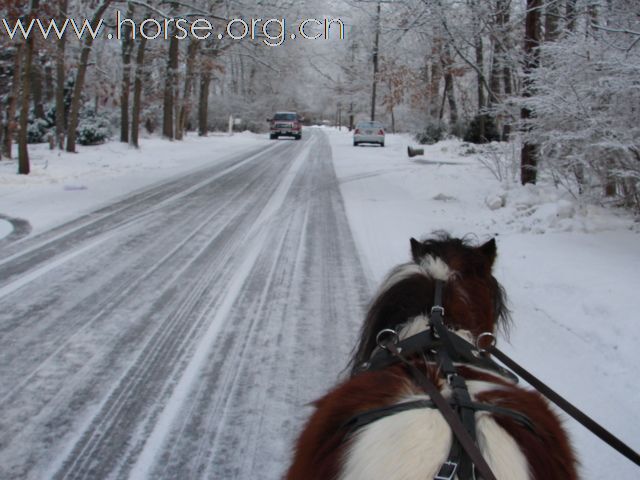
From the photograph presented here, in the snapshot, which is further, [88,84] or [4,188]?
[88,84]

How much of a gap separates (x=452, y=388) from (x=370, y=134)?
1366 inches

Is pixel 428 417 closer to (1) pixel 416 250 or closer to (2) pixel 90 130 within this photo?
(1) pixel 416 250

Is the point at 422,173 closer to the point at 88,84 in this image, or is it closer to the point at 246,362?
the point at 246,362

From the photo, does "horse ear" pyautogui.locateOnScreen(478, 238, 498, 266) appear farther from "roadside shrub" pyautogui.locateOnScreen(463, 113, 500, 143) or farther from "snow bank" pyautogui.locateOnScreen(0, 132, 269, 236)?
"roadside shrub" pyautogui.locateOnScreen(463, 113, 500, 143)

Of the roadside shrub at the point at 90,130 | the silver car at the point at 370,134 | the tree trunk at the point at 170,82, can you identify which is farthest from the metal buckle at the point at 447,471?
the silver car at the point at 370,134

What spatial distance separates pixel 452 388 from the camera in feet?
5.35

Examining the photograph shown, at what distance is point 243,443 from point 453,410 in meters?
2.12

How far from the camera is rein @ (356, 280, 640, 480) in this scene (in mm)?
1360

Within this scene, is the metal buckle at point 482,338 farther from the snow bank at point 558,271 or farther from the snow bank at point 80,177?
the snow bank at point 80,177

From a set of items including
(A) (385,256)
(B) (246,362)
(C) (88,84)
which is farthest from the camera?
(C) (88,84)

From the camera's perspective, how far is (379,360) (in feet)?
6.44

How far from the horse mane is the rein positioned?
0.27ft

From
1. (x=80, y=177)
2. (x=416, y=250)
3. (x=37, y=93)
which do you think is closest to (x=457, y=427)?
(x=416, y=250)

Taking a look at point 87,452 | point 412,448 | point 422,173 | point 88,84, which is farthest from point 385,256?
point 88,84
